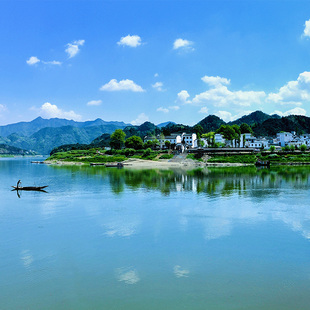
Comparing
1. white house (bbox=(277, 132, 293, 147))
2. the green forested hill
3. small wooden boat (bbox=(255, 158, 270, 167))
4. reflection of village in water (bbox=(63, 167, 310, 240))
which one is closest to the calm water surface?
reflection of village in water (bbox=(63, 167, 310, 240))

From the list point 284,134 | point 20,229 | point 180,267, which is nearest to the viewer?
point 180,267

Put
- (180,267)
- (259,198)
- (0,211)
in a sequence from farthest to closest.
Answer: (259,198) < (0,211) < (180,267)

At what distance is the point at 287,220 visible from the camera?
71.4 ft

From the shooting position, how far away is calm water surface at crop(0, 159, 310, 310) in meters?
10.9

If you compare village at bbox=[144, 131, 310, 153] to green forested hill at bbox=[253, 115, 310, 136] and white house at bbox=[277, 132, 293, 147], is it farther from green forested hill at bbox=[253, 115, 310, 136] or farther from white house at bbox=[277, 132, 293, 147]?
green forested hill at bbox=[253, 115, 310, 136]

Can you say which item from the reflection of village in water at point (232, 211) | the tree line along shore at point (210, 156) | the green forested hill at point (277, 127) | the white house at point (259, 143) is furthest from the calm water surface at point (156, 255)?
the green forested hill at point (277, 127)

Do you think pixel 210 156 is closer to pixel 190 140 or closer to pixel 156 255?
pixel 190 140

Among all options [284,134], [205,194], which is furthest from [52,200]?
[284,134]

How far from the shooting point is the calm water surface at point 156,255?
429 inches

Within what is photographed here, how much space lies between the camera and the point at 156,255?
15078mm

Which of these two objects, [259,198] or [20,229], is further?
[259,198]

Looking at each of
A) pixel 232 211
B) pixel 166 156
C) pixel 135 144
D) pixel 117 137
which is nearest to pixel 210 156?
pixel 166 156

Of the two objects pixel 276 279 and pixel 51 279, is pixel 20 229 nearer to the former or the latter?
pixel 51 279

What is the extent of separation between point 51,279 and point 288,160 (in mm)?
90609
